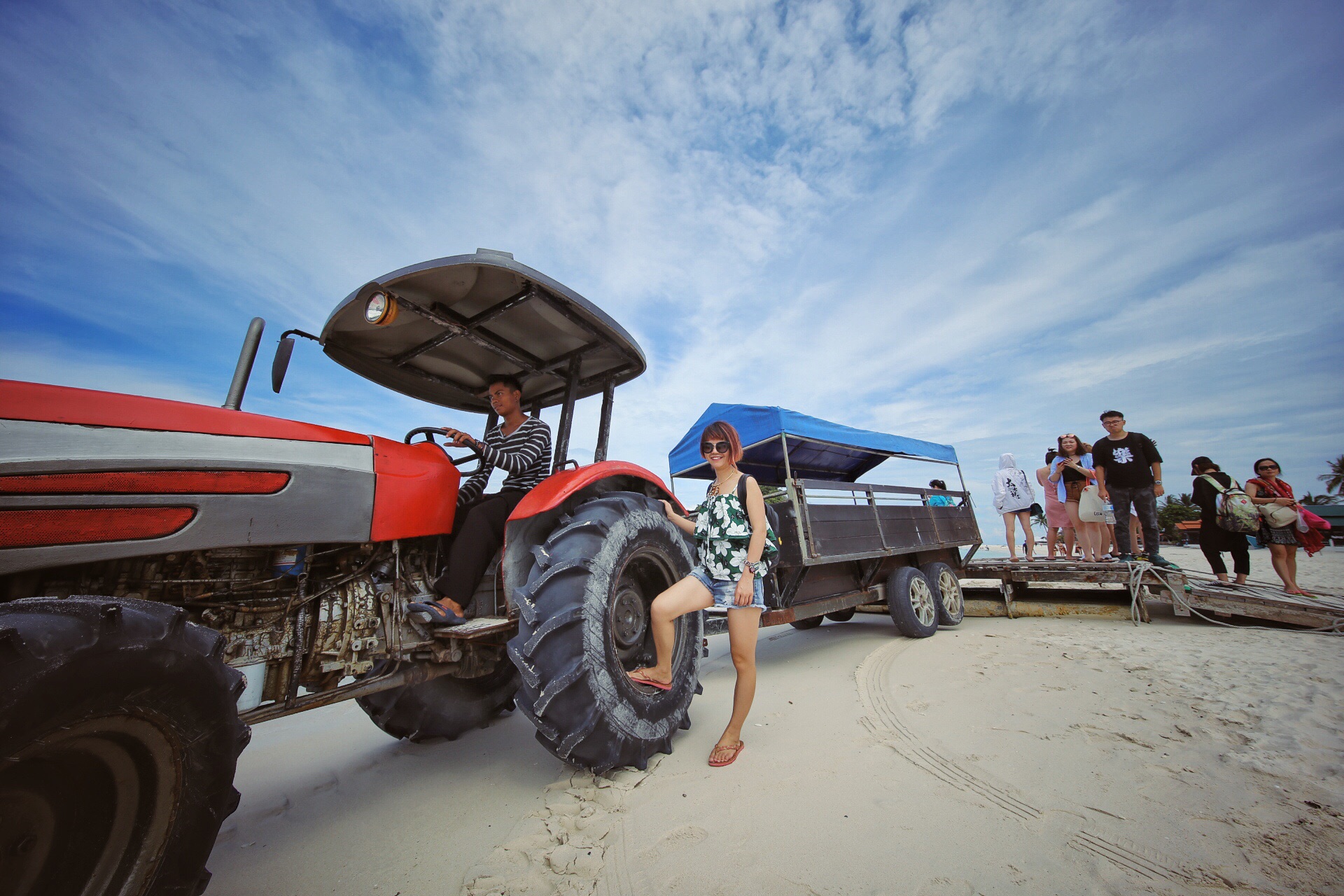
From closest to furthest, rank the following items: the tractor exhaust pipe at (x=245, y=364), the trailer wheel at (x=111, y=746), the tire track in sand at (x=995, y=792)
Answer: the trailer wheel at (x=111, y=746) → the tire track in sand at (x=995, y=792) → the tractor exhaust pipe at (x=245, y=364)

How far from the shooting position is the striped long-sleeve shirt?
8.75ft

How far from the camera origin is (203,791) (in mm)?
1205

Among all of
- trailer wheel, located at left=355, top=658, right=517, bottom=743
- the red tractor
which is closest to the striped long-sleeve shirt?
the red tractor

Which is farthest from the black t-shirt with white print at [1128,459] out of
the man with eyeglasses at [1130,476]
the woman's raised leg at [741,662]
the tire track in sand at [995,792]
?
the woman's raised leg at [741,662]

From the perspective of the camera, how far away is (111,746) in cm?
112

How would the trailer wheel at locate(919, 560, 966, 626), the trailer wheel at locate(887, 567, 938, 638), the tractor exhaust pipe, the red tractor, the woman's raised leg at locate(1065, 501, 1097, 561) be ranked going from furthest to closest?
the woman's raised leg at locate(1065, 501, 1097, 561) < the trailer wheel at locate(919, 560, 966, 626) < the trailer wheel at locate(887, 567, 938, 638) < the tractor exhaust pipe < the red tractor

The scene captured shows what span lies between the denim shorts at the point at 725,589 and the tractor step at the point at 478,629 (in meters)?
0.85

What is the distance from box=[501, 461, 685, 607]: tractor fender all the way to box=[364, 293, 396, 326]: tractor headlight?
38.5 inches

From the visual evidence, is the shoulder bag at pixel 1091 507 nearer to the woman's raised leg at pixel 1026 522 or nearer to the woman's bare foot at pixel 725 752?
the woman's raised leg at pixel 1026 522

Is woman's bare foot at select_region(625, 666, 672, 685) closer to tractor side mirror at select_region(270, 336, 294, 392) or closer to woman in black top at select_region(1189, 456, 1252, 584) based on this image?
tractor side mirror at select_region(270, 336, 294, 392)

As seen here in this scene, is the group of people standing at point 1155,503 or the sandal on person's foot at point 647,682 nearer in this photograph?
the sandal on person's foot at point 647,682

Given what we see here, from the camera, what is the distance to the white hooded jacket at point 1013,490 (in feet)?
24.6

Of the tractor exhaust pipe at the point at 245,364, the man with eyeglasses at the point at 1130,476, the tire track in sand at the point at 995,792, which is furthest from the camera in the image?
the man with eyeglasses at the point at 1130,476

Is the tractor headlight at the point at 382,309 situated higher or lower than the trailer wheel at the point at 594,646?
higher
